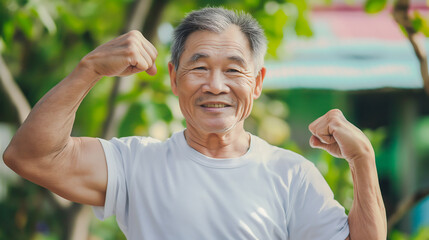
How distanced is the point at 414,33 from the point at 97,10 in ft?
7.03

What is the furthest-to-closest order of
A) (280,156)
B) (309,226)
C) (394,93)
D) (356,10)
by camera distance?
1. (356,10)
2. (394,93)
3. (280,156)
4. (309,226)

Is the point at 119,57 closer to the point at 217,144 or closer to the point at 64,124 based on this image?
the point at 64,124

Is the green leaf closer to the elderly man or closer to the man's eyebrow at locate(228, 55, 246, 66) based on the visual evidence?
the elderly man

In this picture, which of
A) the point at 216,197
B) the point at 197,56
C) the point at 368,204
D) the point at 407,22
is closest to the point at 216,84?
the point at 197,56

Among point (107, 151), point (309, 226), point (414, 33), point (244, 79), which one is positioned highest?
point (414, 33)

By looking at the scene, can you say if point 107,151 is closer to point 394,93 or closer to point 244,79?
point 244,79

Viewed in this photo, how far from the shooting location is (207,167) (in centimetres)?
177

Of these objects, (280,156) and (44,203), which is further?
(44,203)

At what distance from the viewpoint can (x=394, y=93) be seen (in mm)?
6488

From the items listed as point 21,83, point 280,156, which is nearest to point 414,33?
point 280,156

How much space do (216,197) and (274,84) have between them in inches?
157

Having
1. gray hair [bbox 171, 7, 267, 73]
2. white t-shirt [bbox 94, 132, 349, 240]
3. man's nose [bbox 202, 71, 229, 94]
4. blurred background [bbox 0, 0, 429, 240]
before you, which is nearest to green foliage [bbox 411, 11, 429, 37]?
blurred background [bbox 0, 0, 429, 240]

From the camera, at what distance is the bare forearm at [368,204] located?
165 centimetres

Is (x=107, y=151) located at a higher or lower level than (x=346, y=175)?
higher
